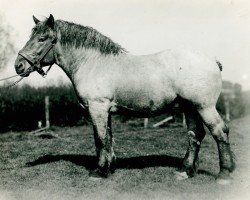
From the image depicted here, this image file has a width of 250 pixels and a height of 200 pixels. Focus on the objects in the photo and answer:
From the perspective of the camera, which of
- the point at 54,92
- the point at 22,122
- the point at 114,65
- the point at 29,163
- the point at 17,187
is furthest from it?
the point at 54,92

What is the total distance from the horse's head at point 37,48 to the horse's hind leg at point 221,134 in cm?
330

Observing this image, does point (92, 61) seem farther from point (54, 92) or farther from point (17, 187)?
point (54, 92)

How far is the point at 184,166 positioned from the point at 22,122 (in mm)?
15023

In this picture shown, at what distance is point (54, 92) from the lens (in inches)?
952

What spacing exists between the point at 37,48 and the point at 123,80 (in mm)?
1892

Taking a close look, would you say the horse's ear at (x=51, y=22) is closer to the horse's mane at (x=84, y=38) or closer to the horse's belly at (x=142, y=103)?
the horse's mane at (x=84, y=38)

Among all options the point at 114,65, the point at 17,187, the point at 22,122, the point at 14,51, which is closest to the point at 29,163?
the point at 17,187

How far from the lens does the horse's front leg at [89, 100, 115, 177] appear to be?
7.06m

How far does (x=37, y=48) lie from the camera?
745cm

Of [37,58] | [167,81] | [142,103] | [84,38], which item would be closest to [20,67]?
[37,58]

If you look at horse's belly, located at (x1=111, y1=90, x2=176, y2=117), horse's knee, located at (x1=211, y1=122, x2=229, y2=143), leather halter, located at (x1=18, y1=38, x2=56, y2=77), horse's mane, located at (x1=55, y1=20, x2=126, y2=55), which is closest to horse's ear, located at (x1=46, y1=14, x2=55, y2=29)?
horse's mane, located at (x1=55, y1=20, x2=126, y2=55)

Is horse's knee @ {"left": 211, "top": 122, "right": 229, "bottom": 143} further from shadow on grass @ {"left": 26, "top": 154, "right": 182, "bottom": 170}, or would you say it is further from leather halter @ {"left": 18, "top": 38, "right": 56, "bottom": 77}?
leather halter @ {"left": 18, "top": 38, "right": 56, "bottom": 77}

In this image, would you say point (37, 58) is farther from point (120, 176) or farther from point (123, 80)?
point (120, 176)

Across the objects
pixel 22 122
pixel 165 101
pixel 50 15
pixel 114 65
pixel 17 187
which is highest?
pixel 50 15
